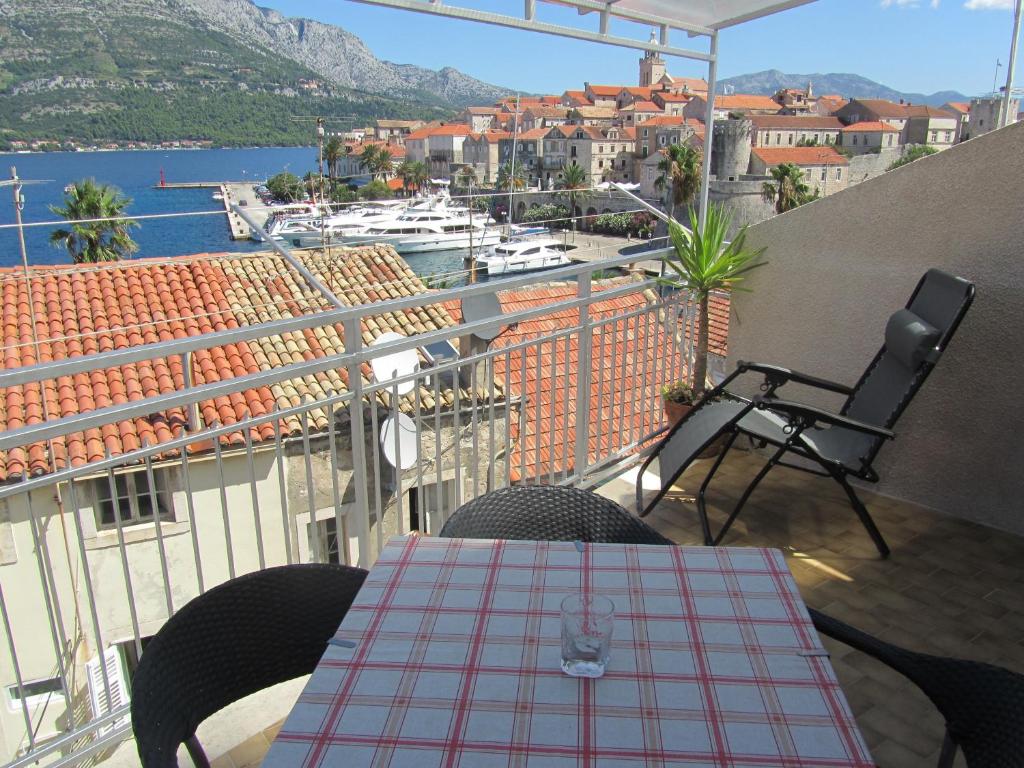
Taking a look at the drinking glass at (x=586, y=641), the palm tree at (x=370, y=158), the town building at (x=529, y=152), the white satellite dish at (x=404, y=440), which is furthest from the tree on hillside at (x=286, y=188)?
the drinking glass at (x=586, y=641)

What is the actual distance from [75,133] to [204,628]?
153 ft

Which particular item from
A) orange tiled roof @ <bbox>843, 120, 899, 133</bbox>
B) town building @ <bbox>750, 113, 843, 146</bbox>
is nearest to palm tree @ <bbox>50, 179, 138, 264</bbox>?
town building @ <bbox>750, 113, 843, 146</bbox>

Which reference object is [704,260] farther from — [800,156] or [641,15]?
[800,156]

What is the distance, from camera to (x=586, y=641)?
4.09ft

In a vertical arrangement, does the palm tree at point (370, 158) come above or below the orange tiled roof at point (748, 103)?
below

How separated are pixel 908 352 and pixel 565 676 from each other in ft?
7.99

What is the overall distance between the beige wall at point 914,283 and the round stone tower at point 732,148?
2072 inches

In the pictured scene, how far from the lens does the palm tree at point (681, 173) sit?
4619 cm

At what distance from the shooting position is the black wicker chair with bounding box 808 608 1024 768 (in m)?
1.28

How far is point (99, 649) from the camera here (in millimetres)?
2059

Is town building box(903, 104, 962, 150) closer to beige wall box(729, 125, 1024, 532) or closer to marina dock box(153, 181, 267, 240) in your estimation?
marina dock box(153, 181, 267, 240)

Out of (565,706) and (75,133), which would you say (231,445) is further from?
(75,133)

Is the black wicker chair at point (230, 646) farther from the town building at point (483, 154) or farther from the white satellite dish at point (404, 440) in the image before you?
the town building at point (483, 154)

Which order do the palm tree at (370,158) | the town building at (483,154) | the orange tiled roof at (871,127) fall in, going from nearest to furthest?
the palm tree at (370,158)
the orange tiled roof at (871,127)
the town building at (483,154)
